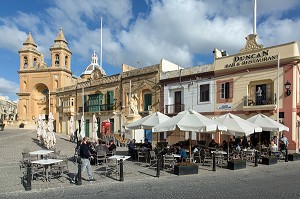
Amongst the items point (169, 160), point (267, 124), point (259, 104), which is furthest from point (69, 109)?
point (267, 124)

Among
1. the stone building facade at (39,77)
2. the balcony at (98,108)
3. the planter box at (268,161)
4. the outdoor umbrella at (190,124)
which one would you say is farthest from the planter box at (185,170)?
the stone building facade at (39,77)

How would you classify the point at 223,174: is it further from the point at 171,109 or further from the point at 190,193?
the point at 171,109

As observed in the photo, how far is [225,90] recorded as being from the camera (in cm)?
2056

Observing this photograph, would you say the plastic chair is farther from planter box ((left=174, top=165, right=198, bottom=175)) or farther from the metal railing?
the metal railing

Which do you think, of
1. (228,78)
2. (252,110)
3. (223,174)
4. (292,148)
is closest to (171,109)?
(228,78)

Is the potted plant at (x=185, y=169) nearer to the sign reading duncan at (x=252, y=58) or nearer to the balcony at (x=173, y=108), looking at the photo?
the sign reading duncan at (x=252, y=58)

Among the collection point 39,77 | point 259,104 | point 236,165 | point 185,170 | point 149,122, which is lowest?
point 236,165

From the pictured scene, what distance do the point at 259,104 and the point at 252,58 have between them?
11.7 feet

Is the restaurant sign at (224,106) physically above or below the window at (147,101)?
below

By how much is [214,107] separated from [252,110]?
3.34 m

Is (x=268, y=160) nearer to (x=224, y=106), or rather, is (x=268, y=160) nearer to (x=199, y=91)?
(x=224, y=106)

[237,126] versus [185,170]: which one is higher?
[237,126]

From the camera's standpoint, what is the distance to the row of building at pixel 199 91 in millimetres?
17312

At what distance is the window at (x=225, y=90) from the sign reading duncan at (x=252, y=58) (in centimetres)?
152
